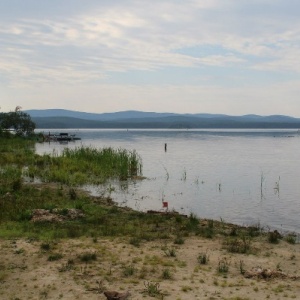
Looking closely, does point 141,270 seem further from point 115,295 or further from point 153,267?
point 115,295

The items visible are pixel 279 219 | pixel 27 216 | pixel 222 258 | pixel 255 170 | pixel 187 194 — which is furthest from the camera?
pixel 255 170

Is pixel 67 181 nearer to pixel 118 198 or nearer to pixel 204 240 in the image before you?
pixel 118 198

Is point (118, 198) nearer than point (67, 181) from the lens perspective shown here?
Yes

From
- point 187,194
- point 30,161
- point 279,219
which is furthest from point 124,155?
point 279,219

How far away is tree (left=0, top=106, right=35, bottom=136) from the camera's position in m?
108

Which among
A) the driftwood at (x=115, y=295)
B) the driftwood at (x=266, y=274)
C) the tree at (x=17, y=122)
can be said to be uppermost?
the tree at (x=17, y=122)

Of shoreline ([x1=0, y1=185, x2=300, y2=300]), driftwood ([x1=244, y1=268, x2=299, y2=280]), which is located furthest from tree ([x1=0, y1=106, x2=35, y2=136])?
driftwood ([x1=244, y1=268, x2=299, y2=280])

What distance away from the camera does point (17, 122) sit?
359 feet

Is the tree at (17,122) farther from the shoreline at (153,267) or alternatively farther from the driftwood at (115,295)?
the driftwood at (115,295)

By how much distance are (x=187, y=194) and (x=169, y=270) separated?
2067 centimetres

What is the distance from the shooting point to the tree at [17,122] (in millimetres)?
108438

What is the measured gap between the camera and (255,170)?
52031 mm

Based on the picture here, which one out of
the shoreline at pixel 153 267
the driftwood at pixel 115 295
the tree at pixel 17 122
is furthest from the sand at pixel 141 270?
the tree at pixel 17 122

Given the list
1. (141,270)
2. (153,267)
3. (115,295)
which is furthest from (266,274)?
(115,295)
